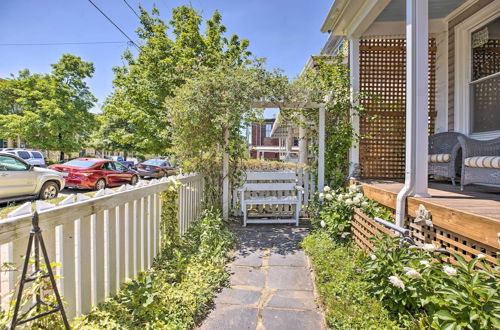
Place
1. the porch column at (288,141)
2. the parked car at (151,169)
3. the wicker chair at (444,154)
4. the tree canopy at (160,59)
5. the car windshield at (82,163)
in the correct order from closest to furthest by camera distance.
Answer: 1. the wicker chair at (444,154)
2. the tree canopy at (160,59)
3. the porch column at (288,141)
4. the car windshield at (82,163)
5. the parked car at (151,169)

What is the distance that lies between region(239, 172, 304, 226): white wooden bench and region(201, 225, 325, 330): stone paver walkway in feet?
3.06

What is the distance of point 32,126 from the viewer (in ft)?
48.0

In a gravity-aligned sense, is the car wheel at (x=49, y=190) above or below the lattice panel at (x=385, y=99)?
below

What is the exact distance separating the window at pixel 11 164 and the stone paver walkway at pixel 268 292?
6.31 m

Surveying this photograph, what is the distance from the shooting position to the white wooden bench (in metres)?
4.73

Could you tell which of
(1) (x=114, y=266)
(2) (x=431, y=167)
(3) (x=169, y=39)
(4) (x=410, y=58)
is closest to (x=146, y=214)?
(1) (x=114, y=266)

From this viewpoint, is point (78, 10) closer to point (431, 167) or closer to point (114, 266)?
point (114, 266)

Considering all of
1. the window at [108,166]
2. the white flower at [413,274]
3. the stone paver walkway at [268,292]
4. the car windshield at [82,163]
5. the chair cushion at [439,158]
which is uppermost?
the chair cushion at [439,158]

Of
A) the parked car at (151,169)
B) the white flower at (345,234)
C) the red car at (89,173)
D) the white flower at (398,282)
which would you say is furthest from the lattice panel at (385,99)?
the parked car at (151,169)

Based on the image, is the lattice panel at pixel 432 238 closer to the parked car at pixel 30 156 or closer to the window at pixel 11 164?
the window at pixel 11 164

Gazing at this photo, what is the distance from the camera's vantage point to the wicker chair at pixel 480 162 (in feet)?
9.44

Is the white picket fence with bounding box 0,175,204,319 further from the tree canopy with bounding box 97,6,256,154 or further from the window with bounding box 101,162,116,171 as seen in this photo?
the window with bounding box 101,162,116,171

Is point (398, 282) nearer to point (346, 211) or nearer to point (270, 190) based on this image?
point (346, 211)

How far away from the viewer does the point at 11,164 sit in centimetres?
633
